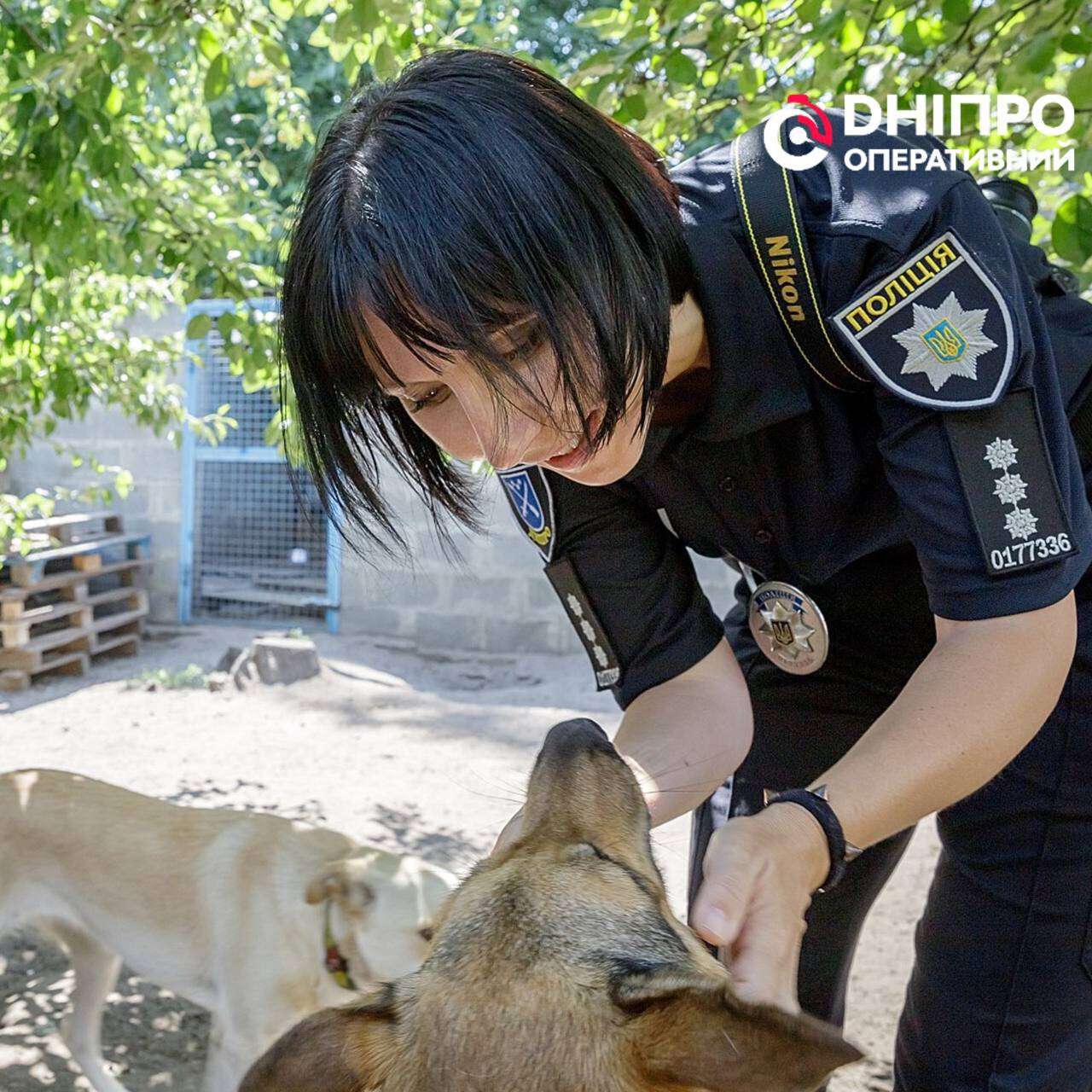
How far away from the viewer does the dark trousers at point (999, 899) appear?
180 cm

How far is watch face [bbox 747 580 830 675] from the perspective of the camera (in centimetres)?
199

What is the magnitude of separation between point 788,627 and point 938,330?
0.72 m

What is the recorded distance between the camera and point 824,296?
5.17 feet

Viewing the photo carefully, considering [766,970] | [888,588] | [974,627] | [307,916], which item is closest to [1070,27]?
[888,588]

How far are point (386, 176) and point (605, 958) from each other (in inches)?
40.3

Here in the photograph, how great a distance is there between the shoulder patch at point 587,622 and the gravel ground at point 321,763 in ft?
3.34

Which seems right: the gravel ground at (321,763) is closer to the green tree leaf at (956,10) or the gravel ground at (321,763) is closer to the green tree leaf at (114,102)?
the green tree leaf at (956,10)

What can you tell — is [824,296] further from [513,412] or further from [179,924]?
[179,924]

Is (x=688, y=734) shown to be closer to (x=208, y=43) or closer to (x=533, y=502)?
(x=533, y=502)

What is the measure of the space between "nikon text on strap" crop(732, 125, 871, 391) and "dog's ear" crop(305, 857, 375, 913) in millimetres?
2341

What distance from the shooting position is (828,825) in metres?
1.34

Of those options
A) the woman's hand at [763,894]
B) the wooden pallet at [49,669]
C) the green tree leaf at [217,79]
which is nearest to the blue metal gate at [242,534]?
the wooden pallet at [49,669]

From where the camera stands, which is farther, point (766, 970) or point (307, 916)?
point (307, 916)

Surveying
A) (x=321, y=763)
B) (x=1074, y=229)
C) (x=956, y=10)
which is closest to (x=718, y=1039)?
(x=1074, y=229)
